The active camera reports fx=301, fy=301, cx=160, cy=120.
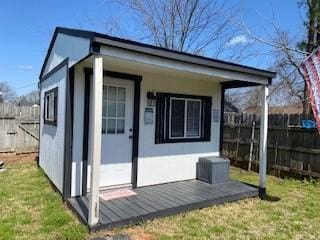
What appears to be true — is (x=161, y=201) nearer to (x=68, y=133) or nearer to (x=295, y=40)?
(x=68, y=133)

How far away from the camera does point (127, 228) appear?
4.12m

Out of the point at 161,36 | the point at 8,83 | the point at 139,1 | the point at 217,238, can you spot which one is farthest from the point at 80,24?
the point at 8,83

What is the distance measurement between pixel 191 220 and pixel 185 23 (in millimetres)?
10602

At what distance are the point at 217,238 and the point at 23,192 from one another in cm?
382

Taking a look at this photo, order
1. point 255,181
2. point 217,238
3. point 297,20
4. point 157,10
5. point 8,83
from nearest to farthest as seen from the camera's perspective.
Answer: point 217,238 < point 255,181 < point 297,20 < point 157,10 < point 8,83

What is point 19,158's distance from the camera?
983 centimetres

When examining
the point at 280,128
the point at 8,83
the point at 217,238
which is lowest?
the point at 217,238

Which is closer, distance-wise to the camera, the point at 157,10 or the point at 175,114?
the point at 175,114

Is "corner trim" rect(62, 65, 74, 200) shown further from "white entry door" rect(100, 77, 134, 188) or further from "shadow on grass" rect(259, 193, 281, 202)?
"shadow on grass" rect(259, 193, 281, 202)

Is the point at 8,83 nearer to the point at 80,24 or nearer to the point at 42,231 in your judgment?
the point at 80,24

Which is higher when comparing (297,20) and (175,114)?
(297,20)

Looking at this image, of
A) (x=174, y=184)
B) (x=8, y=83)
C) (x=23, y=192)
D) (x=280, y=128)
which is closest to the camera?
(x=23, y=192)

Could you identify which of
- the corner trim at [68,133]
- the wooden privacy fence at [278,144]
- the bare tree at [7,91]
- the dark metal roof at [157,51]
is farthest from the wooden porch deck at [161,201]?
the bare tree at [7,91]

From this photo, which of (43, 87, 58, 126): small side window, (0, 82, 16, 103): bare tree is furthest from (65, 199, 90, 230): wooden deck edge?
(0, 82, 16, 103): bare tree
